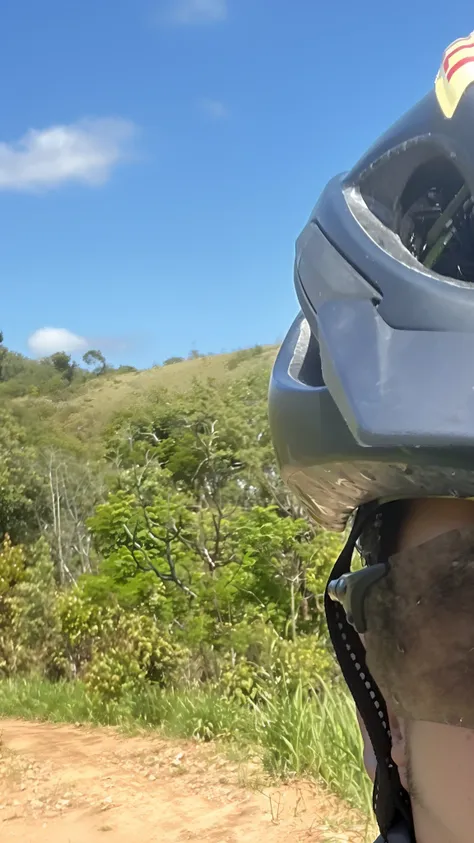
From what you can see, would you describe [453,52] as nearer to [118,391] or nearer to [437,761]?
[437,761]

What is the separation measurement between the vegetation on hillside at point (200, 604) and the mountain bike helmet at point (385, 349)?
4144 millimetres

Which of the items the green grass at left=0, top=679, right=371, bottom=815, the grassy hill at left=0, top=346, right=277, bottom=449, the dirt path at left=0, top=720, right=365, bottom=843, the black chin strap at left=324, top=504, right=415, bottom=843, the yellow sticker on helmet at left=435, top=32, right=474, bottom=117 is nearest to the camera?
the yellow sticker on helmet at left=435, top=32, right=474, bottom=117

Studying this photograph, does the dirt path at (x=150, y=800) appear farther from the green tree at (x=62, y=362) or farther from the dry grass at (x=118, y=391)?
the green tree at (x=62, y=362)

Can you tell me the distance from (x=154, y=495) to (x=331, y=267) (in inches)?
294

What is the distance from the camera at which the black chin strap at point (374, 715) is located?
108 centimetres

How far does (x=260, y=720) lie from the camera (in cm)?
591

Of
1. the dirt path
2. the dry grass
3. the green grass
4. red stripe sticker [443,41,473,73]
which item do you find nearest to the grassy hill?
the dry grass

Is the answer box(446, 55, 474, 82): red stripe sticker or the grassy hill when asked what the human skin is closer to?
box(446, 55, 474, 82): red stripe sticker

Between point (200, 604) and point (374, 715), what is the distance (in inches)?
255

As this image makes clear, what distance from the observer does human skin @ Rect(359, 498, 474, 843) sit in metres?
0.92

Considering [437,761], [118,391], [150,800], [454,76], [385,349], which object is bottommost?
Answer: [150,800]

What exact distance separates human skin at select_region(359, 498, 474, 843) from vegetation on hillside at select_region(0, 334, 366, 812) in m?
4.11

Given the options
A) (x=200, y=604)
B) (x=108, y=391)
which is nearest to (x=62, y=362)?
(x=108, y=391)

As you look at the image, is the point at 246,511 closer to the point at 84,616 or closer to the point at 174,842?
the point at 84,616
